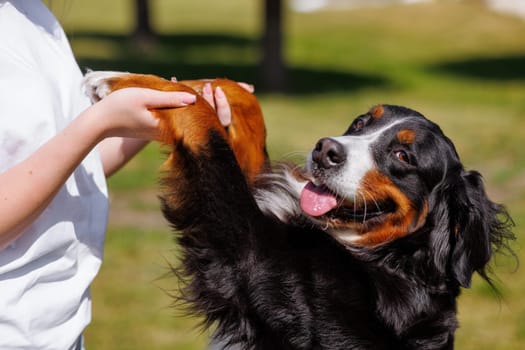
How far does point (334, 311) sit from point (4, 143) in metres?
1.30

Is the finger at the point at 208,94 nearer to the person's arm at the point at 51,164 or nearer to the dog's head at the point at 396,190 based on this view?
the dog's head at the point at 396,190

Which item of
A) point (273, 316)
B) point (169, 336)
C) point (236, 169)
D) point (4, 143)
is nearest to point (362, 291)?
point (273, 316)

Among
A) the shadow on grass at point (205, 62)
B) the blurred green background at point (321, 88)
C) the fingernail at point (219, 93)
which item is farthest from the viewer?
the shadow on grass at point (205, 62)

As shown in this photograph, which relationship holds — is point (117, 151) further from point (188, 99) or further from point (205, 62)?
point (205, 62)

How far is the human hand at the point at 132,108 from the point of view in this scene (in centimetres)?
255

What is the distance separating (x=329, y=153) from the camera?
10.7 feet

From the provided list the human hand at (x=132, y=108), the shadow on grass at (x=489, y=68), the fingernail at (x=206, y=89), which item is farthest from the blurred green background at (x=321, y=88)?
the human hand at (x=132, y=108)

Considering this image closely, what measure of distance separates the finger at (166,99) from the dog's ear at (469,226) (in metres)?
1.15

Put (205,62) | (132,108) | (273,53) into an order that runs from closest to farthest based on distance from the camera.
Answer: (132,108) → (273,53) → (205,62)

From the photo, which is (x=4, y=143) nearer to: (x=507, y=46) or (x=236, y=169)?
(x=236, y=169)

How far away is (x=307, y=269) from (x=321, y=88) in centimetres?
1569

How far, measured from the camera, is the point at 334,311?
10.0ft

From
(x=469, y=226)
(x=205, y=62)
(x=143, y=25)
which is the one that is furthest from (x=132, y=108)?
(x=143, y=25)

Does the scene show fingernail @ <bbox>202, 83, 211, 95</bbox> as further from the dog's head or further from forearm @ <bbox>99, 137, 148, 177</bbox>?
the dog's head
